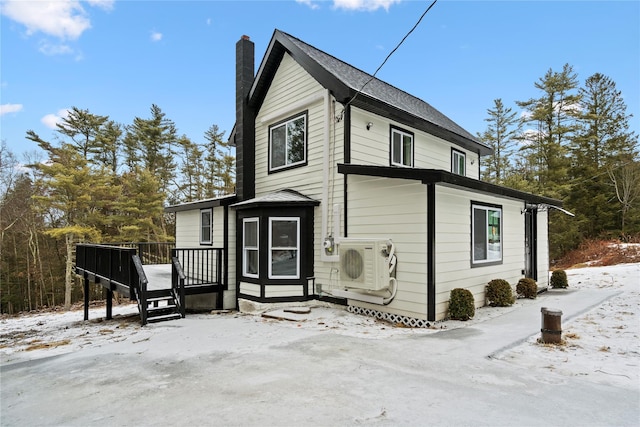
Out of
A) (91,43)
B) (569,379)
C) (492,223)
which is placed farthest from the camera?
(91,43)

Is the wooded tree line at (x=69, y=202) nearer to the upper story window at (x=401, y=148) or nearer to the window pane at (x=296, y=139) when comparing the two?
the window pane at (x=296, y=139)

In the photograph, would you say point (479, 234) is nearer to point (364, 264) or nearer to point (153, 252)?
point (364, 264)

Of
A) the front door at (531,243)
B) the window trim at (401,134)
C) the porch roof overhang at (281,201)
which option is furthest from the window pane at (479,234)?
the porch roof overhang at (281,201)

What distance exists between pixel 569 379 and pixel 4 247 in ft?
83.5

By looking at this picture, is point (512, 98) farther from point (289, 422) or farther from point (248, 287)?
point (289, 422)

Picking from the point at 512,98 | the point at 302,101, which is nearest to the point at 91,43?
the point at 302,101

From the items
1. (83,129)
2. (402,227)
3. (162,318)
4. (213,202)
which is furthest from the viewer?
(83,129)

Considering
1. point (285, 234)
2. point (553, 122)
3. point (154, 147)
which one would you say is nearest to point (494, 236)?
point (285, 234)

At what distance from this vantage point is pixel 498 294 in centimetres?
732

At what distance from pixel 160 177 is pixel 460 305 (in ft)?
78.9

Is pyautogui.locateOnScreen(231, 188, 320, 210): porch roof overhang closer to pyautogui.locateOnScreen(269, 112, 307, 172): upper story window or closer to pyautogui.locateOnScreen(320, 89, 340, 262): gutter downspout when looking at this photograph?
pyautogui.locateOnScreen(320, 89, 340, 262): gutter downspout

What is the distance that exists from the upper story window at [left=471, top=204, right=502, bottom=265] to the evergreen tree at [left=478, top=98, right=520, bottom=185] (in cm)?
2155

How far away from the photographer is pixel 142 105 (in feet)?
88.1

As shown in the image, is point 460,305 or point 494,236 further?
point 494,236
